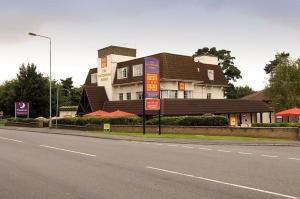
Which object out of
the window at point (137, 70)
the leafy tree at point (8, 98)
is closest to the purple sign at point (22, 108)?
the leafy tree at point (8, 98)

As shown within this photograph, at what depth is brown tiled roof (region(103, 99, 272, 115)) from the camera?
165 ft

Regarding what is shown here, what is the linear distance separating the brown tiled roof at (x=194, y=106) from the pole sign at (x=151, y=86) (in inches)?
502

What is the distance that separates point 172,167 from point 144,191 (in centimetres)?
440

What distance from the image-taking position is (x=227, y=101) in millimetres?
56188

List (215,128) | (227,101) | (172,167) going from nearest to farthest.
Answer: (172,167) → (215,128) → (227,101)

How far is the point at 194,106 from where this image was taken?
5206 centimetres

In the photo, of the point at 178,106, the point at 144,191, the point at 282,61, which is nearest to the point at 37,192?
the point at 144,191

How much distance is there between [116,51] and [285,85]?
23332mm

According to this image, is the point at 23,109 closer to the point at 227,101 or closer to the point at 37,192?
the point at 227,101

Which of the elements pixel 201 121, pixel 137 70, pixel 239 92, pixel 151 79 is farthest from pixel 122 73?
pixel 239 92

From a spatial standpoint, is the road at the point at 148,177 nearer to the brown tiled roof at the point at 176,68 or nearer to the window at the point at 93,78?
the brown tiled roof at the point at 176,68

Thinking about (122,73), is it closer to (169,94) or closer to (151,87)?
(169,94)

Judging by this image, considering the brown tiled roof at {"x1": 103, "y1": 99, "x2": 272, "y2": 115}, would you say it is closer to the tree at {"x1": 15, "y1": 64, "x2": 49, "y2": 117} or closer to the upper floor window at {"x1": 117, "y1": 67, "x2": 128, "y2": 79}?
the upper floor window at {"x1": 117, "y1": 67, "x2": 128, "y2": 79}

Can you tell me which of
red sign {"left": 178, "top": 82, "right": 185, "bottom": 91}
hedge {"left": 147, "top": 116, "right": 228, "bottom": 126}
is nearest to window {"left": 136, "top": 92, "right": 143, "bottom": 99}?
red sign {"left": 178, "top": 82, "right": 185, "bottom": 91}
